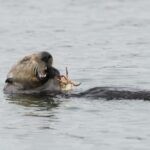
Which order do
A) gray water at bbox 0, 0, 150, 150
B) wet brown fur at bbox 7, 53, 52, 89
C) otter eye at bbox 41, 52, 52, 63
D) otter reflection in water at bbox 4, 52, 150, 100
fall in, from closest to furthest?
gray water at bbox 0, 0, 150, 150, otter reflection in water at bbox 4, 52, 150, 100, otter eye at bbox 41, 52, 52, 63, wet brown fur at bbox 7, 53, 52, 89

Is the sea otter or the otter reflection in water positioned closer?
the otter reflection in water

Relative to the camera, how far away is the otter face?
9602 millimetres

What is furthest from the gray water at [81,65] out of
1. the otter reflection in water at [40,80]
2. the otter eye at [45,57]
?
the otter eye at [45,57]

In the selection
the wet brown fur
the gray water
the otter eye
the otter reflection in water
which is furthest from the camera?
the wet brown fur

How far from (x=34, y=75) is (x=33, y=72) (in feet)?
0.13

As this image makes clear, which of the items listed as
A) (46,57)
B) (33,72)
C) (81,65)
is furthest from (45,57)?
(81,65)

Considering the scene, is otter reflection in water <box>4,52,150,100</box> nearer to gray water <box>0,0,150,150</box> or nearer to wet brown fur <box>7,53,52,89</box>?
wet brown fur <box>7,53,52,89</box>

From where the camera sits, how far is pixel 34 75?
982 cm

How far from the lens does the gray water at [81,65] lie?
307 inches

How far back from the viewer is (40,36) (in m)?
15.1

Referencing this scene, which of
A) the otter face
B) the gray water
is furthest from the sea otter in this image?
the gray water

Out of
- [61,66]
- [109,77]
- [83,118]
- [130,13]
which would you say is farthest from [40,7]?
[83,118]

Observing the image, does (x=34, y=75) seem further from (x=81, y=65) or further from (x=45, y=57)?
(x=81, y=65)

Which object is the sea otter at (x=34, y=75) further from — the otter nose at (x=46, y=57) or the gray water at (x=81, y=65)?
the gray water at (x=81, y=65)
